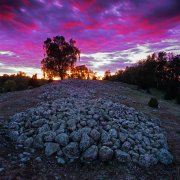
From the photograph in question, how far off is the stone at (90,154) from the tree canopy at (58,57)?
122ft

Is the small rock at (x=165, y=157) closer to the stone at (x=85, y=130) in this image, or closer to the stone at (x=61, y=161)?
the stone at (x=85, y=130)

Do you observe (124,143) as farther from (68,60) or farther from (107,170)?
(68,60)

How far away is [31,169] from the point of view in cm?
770

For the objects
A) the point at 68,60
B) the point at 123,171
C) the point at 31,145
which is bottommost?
the point at 123,171

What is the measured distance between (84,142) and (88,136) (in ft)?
1.21

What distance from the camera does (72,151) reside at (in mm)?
8680

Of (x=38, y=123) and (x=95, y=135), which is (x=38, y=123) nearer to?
(x=38, y=123)

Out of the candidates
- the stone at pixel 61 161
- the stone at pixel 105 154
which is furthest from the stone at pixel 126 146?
the stone at pixel 61 161

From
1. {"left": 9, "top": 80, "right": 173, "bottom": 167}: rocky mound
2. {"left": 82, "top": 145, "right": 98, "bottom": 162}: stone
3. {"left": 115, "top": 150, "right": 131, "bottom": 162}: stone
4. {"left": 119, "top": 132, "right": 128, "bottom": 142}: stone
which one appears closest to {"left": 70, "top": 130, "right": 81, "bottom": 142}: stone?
{"left": 9, "top": 80, "right": 173, "bottom": 167}: rocky mound

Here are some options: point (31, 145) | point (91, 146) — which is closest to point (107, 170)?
point (91, 146)

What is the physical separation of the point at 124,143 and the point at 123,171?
1.40m

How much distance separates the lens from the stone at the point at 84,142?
877 cm

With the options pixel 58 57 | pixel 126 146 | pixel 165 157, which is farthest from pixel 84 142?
pixel 58 57

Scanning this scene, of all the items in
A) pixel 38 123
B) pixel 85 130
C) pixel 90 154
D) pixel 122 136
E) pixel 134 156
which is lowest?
pixel 134 156
